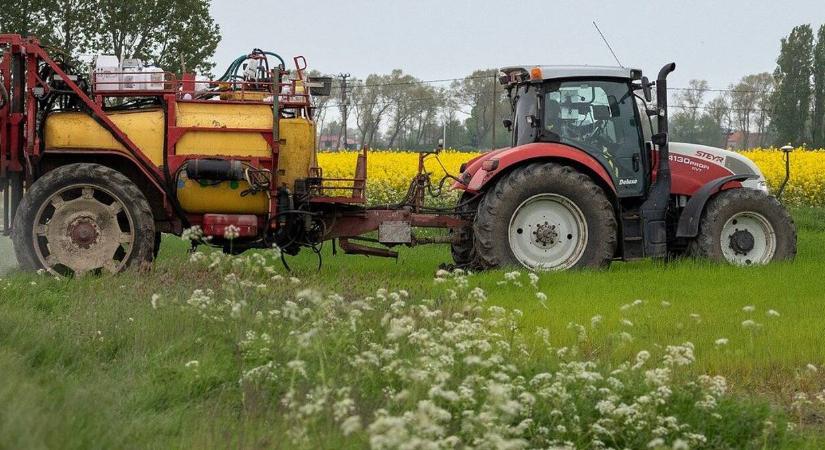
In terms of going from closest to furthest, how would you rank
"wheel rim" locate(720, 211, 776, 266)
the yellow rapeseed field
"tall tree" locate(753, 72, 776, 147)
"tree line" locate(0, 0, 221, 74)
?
1. "wheel rim" locate(720, 211, 776, 266)
2. the yellow rapeseed field
3. "tree line" locate(0, 0, 221, 74)
4. "tall tree" locate(753, 72, 776, 147)

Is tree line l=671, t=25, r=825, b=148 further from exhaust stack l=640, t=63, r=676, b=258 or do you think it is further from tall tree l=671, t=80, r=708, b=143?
exhaust stack l=640, t=63, r=676, b=258

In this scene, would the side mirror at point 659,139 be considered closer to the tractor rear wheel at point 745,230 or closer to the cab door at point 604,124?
the cab door at point 604,124

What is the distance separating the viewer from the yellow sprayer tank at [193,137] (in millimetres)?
12141

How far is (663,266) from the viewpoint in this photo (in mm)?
13180

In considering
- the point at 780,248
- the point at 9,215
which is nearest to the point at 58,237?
the point at 9,215

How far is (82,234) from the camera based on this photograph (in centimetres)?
1198

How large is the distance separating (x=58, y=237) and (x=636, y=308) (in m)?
5.56

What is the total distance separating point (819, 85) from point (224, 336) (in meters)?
67.3

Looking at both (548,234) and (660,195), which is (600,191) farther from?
(660,195)

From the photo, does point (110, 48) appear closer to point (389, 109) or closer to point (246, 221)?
point (246, 221)

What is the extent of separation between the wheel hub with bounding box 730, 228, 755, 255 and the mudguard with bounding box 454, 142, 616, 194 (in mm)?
1555

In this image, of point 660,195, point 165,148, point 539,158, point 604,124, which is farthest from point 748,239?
point 165,148

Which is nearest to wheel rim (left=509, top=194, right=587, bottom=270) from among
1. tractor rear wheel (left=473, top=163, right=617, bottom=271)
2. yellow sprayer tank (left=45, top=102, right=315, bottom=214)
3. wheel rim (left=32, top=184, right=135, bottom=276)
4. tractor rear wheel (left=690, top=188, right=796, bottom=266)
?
tractor rear wheel (left=473, top=163, right=617, bottom=271)

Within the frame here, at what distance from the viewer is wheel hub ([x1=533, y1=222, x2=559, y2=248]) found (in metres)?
13.0
